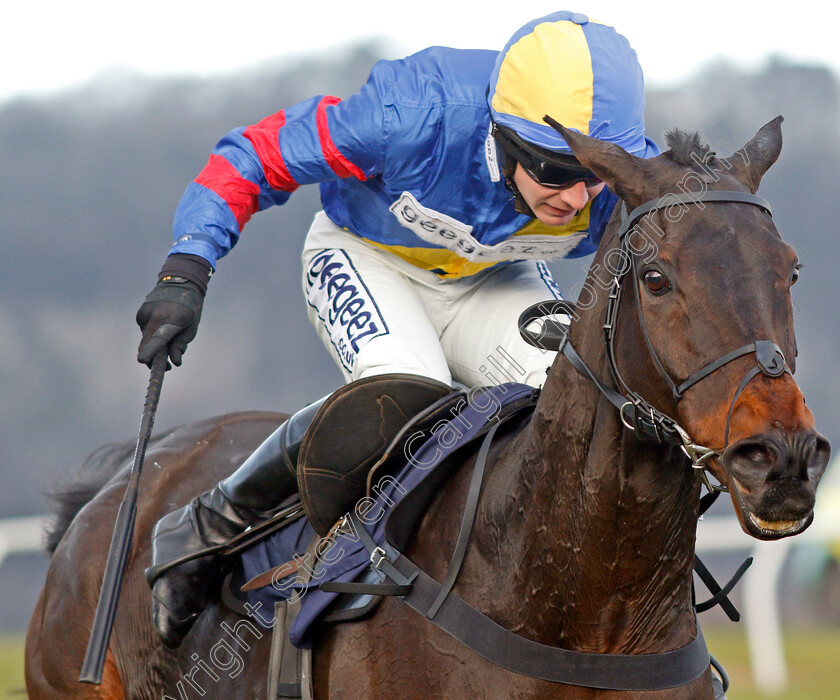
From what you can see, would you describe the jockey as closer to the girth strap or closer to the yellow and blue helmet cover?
the yellow and blue helmet cover

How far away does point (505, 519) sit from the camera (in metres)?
2.09

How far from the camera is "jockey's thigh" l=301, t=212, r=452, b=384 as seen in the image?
2.76 m

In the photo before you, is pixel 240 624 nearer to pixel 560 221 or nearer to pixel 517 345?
pixel 517 345

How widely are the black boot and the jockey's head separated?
95cm

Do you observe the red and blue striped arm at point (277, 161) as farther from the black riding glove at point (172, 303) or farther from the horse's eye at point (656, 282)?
the horse's eye at point (656, 282)

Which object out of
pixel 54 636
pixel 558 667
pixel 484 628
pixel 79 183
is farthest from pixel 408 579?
pixel 79 183

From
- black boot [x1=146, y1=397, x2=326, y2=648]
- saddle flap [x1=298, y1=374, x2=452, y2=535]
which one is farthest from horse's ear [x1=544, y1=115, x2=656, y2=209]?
black boot [x1=146, y1=397, x2=326, y2=648]

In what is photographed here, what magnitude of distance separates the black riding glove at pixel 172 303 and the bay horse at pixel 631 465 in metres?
0.81

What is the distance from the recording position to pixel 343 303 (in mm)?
2936

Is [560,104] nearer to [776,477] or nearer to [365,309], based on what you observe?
[365,309]

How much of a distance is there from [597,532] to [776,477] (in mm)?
463

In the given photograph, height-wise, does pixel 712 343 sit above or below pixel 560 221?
above

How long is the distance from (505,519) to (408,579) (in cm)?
24

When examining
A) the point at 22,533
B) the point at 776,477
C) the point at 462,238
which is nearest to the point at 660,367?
the point at 776,477
